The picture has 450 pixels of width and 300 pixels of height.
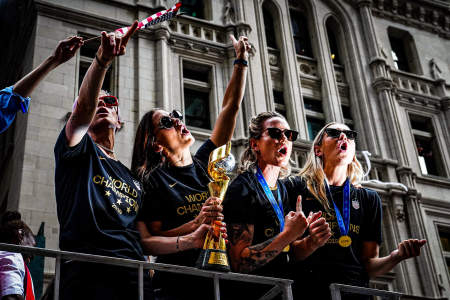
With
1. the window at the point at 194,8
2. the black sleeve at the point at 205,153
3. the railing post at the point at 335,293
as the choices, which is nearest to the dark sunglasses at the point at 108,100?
the black sleeve at the point at 205,153

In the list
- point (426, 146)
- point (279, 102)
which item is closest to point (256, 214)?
point (279, 102)

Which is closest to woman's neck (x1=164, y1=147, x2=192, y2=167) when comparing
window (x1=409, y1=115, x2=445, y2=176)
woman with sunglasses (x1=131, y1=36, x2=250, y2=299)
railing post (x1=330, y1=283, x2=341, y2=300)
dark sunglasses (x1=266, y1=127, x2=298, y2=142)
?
woman with sunglasses (x1=131, y1=36, x2=250, y2=299)

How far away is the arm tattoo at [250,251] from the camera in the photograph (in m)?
3.75

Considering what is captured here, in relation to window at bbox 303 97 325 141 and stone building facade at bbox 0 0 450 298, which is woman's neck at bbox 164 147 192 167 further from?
window at bbox 303 97 325 141

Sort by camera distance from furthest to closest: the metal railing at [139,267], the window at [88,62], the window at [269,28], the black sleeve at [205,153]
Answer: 1. the window at [269,28]
2. the window at [88,62]
3. the black sleeve at [205,153]
4. the metal railing at [139,267]

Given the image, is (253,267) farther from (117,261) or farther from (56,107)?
(56,107)

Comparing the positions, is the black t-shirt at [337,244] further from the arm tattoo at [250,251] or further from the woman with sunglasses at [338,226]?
the arm tattoo at [250,251]

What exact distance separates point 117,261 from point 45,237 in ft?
26.1

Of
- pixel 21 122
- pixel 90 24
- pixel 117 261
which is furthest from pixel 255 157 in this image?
pixel 90 24

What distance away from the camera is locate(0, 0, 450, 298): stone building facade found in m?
12.2

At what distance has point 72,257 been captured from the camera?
9.00 feet

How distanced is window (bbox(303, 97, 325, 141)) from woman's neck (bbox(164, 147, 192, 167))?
37.6ft

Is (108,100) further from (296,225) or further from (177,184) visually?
(296,225)

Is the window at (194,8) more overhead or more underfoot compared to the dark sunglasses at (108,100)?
more overhead
